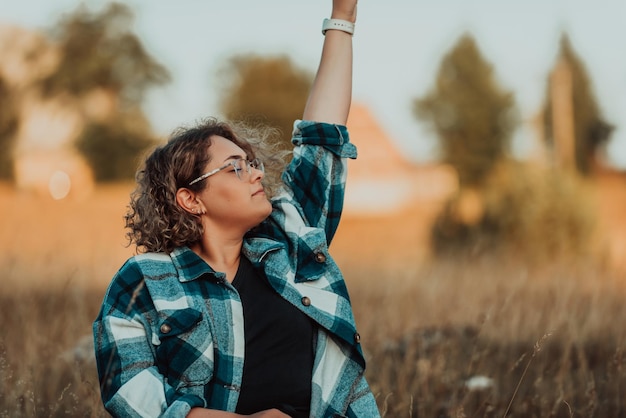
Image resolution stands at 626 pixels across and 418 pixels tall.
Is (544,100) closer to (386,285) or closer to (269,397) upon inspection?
(386,285)

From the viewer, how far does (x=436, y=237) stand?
12148 millimetres

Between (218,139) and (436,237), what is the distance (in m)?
9.94

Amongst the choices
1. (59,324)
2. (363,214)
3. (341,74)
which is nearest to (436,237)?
(59,324)

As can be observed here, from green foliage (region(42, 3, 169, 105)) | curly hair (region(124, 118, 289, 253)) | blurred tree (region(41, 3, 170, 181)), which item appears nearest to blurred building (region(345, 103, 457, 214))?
blurred tree (region(41, 3, 170, 181))

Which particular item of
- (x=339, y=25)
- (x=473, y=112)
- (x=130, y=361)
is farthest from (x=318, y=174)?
(x=473, y=112)

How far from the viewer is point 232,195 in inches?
92.6

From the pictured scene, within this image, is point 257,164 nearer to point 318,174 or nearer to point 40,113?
point 318,174

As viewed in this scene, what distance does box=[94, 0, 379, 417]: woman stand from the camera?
6.89 ft

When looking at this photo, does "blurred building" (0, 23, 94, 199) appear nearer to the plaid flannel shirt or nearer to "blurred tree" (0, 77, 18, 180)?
"blurred tree" (0, 77, 18, 180)

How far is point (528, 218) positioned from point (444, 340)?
6.86 m

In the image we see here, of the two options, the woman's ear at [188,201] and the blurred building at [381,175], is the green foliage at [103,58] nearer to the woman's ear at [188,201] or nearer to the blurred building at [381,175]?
the blurred building at [381,175]

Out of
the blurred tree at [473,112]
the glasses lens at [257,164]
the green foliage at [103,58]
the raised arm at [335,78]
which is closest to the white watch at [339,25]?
the raised arm at [335,78]

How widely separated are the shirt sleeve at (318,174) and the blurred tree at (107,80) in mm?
30746

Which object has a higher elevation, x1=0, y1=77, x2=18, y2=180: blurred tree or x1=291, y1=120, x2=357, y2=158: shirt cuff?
x1=291, y1=120, x2=357, y2=158: shirt cuff
